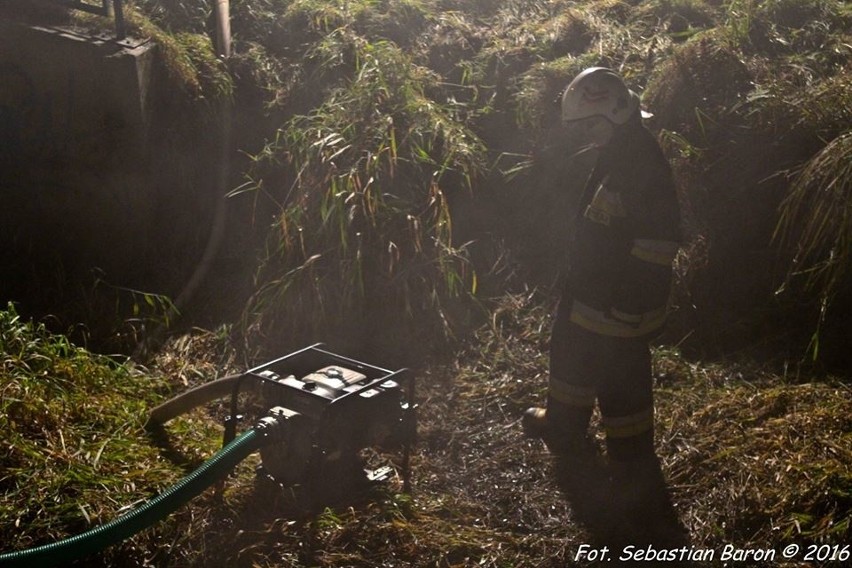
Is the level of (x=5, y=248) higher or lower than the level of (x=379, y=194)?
lower

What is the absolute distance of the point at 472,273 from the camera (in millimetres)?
6227

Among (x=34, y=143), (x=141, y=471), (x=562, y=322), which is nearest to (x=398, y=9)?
(x=34, y=143)

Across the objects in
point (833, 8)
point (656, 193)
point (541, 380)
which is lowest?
point (541, 380)

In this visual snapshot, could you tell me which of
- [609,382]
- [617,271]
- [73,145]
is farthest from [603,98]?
[73,145]

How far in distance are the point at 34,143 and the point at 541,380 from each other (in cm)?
350

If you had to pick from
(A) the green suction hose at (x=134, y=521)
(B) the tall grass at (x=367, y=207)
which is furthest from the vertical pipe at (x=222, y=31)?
(A) the green suction hose at (x=134, y=521)

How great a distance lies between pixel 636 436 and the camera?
4508mm

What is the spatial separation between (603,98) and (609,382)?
3.92ft

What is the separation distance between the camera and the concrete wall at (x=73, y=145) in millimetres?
6488

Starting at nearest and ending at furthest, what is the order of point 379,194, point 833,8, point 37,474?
point 37,474 < point 379,194 < point 833,8

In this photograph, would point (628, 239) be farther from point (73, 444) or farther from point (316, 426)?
point (73, 444)

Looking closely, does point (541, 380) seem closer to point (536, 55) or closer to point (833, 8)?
point (536, 55)

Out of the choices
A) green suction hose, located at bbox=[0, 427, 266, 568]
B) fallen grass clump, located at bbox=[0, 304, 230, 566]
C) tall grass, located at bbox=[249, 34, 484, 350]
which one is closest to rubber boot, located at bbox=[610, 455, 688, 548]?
green suction hose, located at bbox=[0, 427, 266, 568]

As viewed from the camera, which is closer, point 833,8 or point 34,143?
point 34,143
